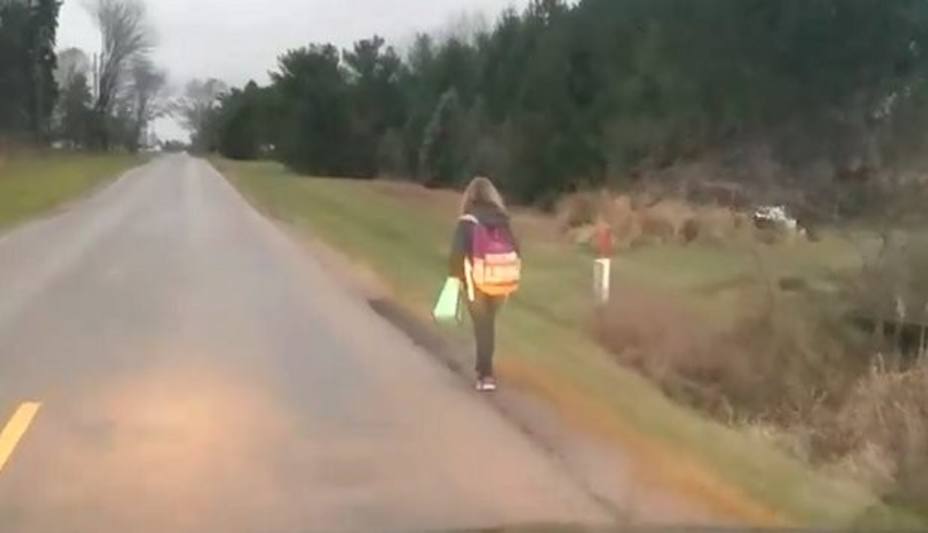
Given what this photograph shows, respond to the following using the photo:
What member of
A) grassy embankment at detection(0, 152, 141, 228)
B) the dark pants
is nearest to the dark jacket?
the dark pants

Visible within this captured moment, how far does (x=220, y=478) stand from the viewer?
9.59m

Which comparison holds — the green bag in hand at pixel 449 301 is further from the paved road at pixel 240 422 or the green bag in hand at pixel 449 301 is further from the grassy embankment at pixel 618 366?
the grassy embankment at pixel 618 366

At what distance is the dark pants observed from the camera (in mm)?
13492

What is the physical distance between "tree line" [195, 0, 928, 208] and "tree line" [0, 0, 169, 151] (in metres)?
21.3

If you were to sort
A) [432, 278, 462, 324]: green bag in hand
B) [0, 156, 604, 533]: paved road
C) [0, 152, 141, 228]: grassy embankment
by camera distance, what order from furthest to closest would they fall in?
[0, 152, 141, 228]: grassy embankment
[432, 278, 462, 324]: green bag in hand
[0, 156, 604, 533]: paved road

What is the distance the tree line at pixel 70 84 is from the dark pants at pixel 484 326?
86.8 meters

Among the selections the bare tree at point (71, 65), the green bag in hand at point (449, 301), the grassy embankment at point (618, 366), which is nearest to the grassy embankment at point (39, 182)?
the grassy embankment at point (618, 366)

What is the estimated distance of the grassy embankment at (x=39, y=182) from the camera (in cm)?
4571

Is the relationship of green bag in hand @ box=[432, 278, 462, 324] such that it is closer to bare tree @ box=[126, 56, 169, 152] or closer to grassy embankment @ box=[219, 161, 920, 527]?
grassy embankment @ box=[219, 161, 920, 527]

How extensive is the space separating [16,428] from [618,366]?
23.0 ft

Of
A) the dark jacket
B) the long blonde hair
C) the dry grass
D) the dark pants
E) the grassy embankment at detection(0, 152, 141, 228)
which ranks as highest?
the long blonde hair

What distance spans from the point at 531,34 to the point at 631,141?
843 inches

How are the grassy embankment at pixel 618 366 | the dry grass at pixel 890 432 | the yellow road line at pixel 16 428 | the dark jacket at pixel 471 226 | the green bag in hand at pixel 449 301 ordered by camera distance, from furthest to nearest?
the green bag in hand at pixel 449 301 < the dark jacket at pixel 471 226 < the yellow road line at pixel 16 428 < the dry grass at pixel 890 432 < the grassy embankment at pixel 618 366

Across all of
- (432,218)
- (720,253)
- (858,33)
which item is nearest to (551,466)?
(720,253)
